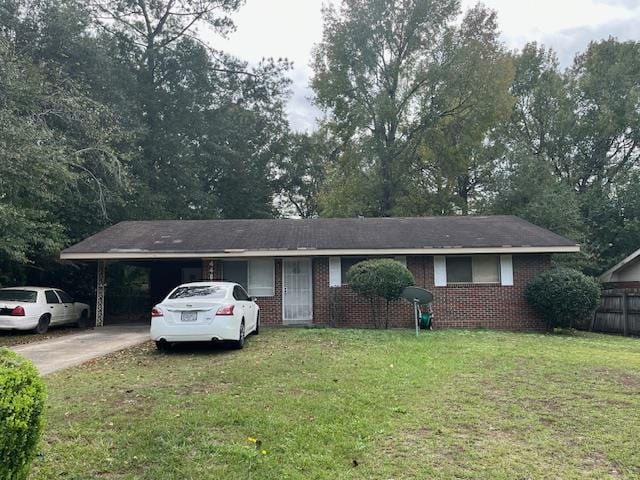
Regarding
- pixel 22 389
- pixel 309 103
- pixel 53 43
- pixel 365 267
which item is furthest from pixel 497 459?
pixel 309 103

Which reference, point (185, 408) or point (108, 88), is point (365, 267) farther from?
point (108, 88)

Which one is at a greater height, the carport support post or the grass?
the carport support post

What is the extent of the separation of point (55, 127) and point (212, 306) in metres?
11.9

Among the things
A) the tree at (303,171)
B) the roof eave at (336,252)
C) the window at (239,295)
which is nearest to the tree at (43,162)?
the roof eave at (336,252)

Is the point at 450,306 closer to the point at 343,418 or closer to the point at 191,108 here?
the point at 343,418

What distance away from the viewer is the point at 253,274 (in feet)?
51.8

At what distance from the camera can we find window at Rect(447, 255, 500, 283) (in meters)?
15.5

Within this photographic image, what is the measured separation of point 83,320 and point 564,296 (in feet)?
50.5

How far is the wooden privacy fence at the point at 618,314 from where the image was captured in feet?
50.0

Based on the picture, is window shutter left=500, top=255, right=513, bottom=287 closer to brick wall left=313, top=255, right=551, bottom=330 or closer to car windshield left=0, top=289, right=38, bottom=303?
brick wall left=313, top=255, right=551, bottom=330

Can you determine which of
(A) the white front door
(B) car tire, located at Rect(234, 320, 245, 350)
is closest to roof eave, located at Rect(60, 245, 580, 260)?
(A) the white front door

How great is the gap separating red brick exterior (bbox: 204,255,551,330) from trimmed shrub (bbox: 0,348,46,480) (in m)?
12.1

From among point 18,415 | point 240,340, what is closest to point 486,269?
point 240,340

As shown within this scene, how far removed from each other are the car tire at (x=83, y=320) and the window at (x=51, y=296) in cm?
178
